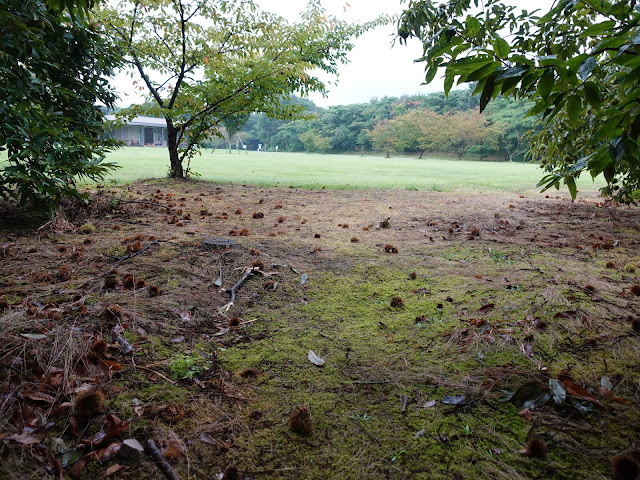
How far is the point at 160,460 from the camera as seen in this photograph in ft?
3.63

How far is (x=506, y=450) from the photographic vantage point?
3.91 feet

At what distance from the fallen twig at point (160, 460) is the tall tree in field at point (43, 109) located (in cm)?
264

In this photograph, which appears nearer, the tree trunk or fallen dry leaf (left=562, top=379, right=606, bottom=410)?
fallen dry leaf (left=562, top=379, right=606, bottom=410)

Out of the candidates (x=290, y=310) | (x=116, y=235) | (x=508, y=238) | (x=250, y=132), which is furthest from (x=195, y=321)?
Answer: (x=250, y=132)

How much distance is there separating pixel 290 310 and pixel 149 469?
1262 millimetres

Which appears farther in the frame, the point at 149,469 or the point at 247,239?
the point at 247,239

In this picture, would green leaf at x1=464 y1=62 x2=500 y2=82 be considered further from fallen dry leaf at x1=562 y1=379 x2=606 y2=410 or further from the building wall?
the building wall

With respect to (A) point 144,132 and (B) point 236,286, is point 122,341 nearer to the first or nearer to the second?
(B) point 236,286

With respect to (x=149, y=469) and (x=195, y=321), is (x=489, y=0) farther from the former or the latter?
(x=149, y=469)

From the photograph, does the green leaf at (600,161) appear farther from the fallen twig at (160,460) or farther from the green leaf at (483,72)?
the fallen twig at (160,460)

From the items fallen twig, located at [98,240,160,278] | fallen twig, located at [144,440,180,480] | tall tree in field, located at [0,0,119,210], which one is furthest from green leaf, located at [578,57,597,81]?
tall tree in field, located at [0,0,119,210]

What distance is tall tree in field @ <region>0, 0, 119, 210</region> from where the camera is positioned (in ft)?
10.7

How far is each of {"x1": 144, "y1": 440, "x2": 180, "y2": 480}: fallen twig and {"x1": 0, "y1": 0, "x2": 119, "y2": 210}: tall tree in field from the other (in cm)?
264

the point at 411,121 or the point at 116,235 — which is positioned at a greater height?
the point at 411,121
